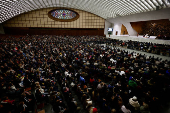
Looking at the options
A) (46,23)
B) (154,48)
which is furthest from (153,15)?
(46,23)

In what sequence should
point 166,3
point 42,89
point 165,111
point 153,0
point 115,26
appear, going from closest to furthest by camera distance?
point 165,111 < point 42,89 < point 166,3 < point 153,0 < point 115,26

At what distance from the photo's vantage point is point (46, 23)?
36.5 metres

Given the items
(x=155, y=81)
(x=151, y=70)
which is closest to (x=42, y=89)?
(x=155, y=81)

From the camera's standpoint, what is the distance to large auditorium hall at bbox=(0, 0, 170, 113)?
4.95 metres

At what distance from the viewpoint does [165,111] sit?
4.75 meters

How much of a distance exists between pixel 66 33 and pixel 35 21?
11673 mm

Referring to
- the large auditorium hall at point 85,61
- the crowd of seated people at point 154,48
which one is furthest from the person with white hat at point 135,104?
the crowd of seated people at point 154,48

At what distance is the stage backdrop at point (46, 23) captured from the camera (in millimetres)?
35594

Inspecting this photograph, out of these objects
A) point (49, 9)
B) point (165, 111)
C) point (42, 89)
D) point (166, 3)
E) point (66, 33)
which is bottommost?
point (165, 111)

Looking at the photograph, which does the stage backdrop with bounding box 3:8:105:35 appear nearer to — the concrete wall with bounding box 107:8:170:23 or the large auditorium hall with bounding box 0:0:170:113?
the large auditorium hall with bounding box 0:0:170:113

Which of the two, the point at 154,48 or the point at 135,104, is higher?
the point at 154,48

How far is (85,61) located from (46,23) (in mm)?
31966

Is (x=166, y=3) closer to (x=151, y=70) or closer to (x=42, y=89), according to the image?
(x=151, y=70)

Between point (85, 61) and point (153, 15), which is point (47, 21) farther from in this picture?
point (153, 15)
